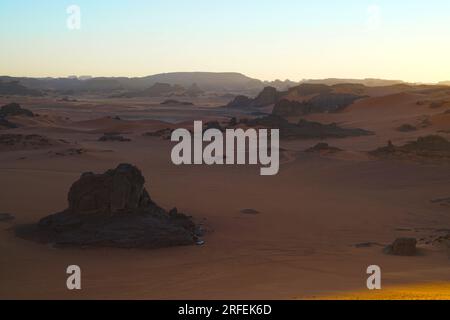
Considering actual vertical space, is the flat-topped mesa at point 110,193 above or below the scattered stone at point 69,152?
below

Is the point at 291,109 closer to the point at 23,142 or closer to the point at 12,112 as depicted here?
the point at 12,112

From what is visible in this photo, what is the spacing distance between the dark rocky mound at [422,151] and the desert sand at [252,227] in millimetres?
919

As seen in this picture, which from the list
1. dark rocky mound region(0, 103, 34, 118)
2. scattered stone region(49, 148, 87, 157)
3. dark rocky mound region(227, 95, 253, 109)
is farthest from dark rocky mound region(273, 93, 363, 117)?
scattered stone region(49, 148, 87, 157)

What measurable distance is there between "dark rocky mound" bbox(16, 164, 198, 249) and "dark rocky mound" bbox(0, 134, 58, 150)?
18.9 metres

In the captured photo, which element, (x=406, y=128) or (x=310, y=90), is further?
(x=310, y=90)

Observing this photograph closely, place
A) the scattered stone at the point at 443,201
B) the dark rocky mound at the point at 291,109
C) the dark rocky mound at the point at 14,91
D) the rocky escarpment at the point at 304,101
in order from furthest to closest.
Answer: the dark rocky mound at the point at 14,91 < the rocky escarpment at the point at 304,101 < the dark rocky mound at the point at 291,109 < the scattered stone at the point at 443,201

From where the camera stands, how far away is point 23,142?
104 feet

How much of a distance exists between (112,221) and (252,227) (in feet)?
11.1

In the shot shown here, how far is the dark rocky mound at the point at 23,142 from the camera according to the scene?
30984 mm

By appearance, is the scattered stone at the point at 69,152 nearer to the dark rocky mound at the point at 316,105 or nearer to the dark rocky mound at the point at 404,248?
the dark rocky mound at the point at 404,248

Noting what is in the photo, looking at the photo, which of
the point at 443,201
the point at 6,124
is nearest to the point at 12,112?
the point at 6,124

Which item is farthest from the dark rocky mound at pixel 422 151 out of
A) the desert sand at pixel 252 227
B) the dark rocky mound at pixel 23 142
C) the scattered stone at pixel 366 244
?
the dark rocky mound at pixel 23 142
